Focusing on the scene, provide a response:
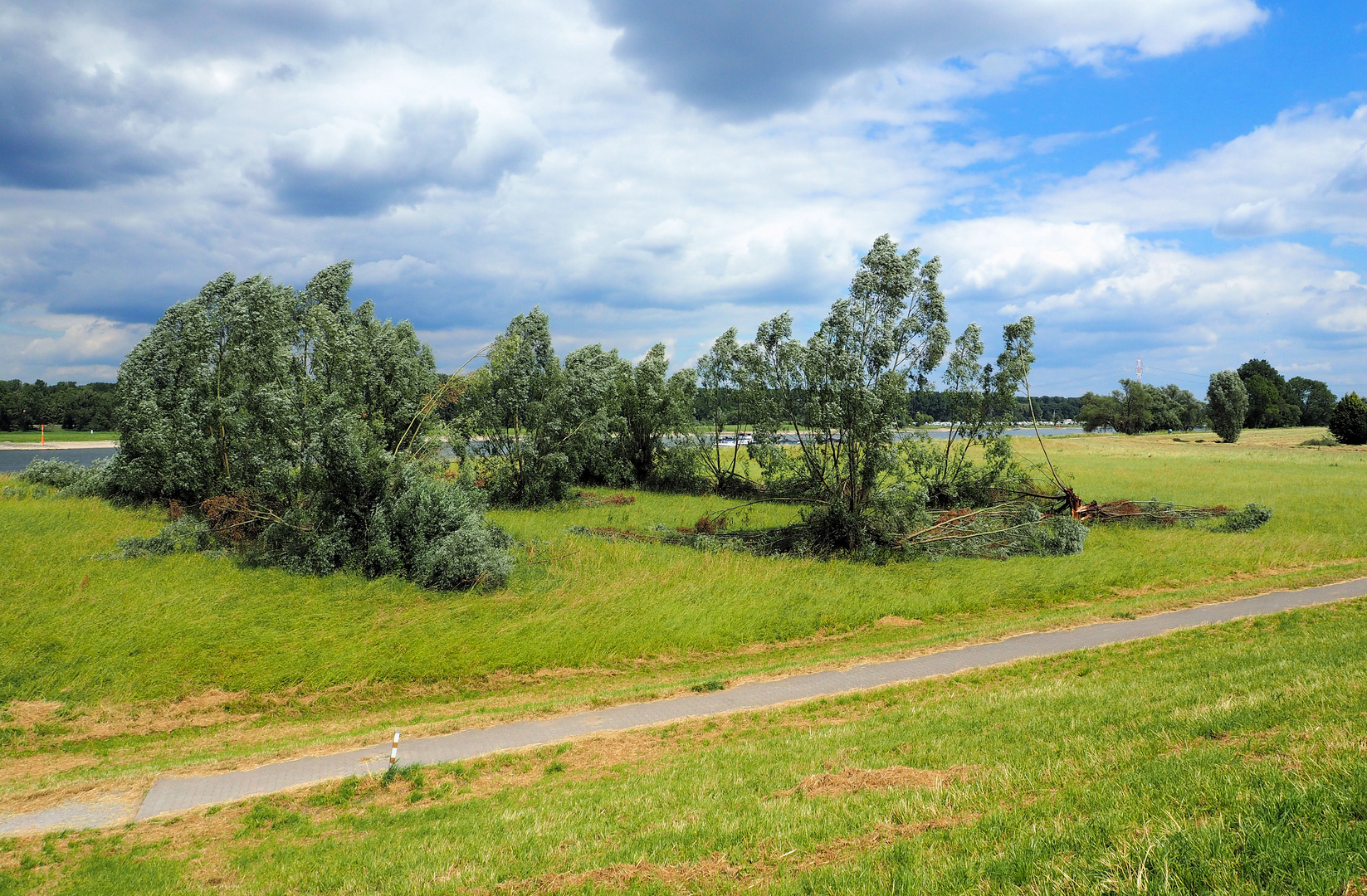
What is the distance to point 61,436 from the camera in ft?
366

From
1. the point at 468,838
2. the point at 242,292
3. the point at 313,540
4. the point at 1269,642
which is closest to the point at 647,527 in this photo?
the point at 313,540

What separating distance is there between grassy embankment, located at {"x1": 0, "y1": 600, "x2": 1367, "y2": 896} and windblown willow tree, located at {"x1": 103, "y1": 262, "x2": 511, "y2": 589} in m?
11.9

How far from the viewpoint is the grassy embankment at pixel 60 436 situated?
102 m

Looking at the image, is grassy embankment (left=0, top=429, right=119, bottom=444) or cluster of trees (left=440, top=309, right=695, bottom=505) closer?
cluster of trees (left=440, top=309, right=695, bottom=505)

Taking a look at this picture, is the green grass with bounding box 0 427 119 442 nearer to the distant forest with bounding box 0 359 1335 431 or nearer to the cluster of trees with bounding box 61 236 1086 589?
the distant forest with bounding box 0 359 1335 431

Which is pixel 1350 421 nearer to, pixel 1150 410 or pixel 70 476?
pixel 1150 410

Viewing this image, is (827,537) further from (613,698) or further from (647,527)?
(613,698)

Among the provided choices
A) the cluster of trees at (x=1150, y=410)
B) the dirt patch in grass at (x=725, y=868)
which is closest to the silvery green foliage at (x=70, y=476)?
the dirt patch in grass at (x=725, y=868)

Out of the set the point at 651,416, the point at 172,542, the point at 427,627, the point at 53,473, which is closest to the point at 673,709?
the point at 427,627

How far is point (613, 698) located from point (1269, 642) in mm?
11891

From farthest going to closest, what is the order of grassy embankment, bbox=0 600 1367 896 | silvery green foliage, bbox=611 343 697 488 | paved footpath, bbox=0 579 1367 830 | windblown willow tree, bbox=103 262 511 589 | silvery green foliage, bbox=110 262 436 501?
silvery green foliage, bbox=611 343 697 488, silvery green foliage, bbox=110 262 436 501, windblown willow tree, bbox=103 262 511 589, paved footpath, bbox=0 579 1367 830, grassy embankment, bbox=0 600 1367 896

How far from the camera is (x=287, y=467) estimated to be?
72.2 feet

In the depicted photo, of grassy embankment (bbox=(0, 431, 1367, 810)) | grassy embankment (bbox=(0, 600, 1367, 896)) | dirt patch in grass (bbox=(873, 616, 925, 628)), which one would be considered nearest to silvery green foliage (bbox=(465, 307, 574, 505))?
grassy embankment (bbox=(0, 431, 1367, 810))

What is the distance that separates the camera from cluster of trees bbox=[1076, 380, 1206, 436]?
143375mm
